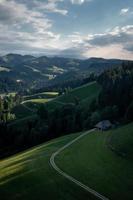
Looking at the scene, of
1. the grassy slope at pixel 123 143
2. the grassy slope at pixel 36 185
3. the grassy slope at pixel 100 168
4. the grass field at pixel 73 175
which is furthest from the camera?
the grassy slope at pixel 123 143

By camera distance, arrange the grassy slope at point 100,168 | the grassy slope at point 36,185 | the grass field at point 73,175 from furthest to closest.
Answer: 1. the grassy slope at point 100,168
2. the grass field at point 73,175
3. the grassy slope at point 36,185

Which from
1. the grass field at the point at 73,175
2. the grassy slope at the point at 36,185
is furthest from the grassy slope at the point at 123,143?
the grassy slope at the point at 36,185

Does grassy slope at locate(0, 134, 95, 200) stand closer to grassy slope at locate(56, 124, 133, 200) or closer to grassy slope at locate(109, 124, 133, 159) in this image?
grassy slope at locate(56, 124, 133, 200)

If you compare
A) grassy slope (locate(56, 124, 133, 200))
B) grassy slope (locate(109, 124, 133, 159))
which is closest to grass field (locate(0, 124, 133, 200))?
grassy slope (locate(56, 124, 133, 200))

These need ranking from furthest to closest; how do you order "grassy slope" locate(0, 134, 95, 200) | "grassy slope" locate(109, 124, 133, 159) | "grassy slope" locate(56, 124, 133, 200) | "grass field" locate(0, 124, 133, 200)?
1. "grassy slope" locate(109, 124, 133, 159)
2. "grassy slope" locate(56, 124, 133, 200)
3. "grass field" locate(0, 124, 133, 200)
4. "grassy slope" locate(0, 134, 95, 200)

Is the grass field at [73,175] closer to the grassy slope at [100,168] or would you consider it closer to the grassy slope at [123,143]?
the grassy slope at [100,168]

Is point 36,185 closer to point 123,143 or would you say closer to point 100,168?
point 100,168

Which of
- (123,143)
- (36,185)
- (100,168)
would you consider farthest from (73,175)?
(123,143)

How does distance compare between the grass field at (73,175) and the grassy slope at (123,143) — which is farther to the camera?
the grassy slope at (123,143)

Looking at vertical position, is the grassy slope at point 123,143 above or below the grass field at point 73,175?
above
